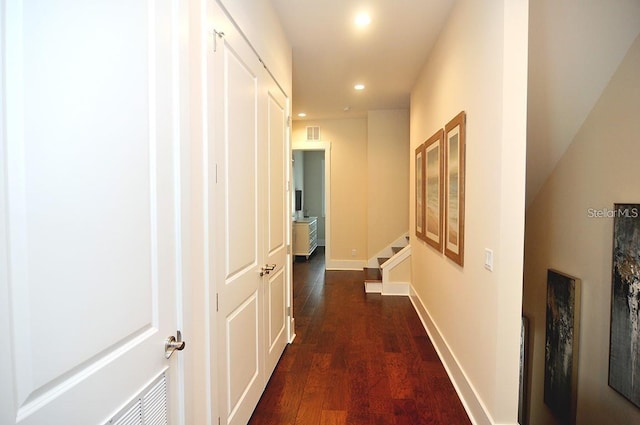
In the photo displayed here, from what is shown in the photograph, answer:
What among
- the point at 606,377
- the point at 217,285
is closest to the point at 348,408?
the point at 217,285

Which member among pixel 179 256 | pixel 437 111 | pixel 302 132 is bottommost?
pixel 179 256

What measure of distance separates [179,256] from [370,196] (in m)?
4.93

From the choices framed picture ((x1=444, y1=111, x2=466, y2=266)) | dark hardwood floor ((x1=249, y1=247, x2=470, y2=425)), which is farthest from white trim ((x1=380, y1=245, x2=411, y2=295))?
framed picture ((x1=444, y1=111, x2=466, y2=266))

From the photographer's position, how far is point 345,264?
630cm

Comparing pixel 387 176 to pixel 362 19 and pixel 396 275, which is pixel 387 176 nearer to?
pixel 396 275

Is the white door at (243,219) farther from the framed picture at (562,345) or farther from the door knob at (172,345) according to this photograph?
the framed picture at (562,345)

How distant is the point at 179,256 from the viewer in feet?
3.80

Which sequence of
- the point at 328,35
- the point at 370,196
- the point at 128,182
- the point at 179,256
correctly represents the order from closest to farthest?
the point at 128,182 < the point at 179,256 < the point at 328,35 < the point at 370,196

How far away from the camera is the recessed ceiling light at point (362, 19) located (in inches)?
103

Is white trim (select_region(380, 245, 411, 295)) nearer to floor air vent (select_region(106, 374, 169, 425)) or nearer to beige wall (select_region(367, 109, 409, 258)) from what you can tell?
beige wall (select_region(367, 109, 409, 258))

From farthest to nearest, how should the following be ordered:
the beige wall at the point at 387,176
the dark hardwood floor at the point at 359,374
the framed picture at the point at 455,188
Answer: the beige wall at the point at 387,176
the framed picture at the point at 455,188
the dark hardwood floor at the point at 359,374

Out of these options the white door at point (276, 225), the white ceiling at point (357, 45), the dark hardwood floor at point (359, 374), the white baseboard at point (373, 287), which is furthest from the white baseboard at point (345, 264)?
the white door at point (276, 225)

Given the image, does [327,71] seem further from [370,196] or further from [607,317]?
[607,317]

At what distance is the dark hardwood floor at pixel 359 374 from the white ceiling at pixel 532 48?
1916mm
